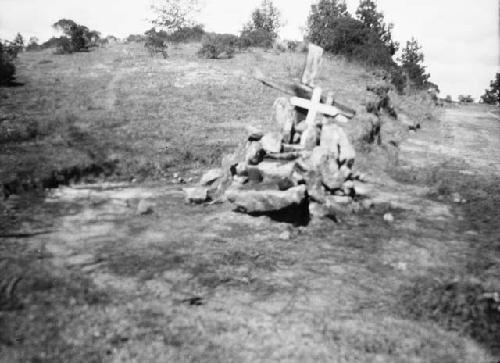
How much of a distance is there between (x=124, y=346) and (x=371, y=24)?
32.7 m

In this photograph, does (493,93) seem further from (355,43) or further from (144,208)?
(144,208)

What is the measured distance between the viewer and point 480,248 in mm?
6379

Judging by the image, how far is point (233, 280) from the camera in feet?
17.1

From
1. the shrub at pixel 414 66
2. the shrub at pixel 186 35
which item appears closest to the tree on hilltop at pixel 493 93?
the shrub at pixel 414 66

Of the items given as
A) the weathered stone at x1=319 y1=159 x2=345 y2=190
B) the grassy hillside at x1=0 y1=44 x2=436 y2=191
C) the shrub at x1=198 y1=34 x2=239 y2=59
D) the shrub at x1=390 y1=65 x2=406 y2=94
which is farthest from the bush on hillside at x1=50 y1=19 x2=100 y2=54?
the weathered stone at x1=319 y1=159 x2=345 y2=190

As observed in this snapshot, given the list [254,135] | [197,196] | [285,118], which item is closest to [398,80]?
[285,118]

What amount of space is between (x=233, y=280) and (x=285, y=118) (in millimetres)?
5881

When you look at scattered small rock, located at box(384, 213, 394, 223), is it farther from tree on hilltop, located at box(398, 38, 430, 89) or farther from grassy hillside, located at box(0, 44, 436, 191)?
tree on hilltop, located at box(398, 38, 430, 89)

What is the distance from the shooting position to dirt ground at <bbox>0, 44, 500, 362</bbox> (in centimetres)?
393

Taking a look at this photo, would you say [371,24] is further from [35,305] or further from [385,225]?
[35,305]

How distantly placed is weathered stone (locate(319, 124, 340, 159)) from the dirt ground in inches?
64.6

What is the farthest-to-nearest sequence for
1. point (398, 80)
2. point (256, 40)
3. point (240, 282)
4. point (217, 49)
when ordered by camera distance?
point (256, 40) < point (398, 80) < point (217, 49) < point (240, 282)

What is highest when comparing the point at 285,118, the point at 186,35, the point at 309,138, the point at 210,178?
the point at 186,35

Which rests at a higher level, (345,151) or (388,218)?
(345,151)
